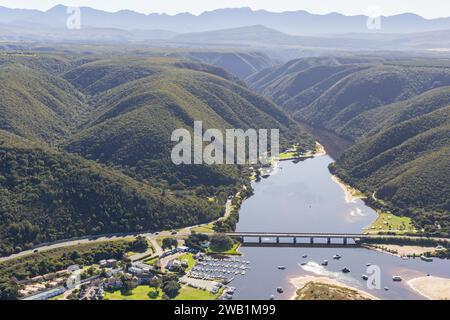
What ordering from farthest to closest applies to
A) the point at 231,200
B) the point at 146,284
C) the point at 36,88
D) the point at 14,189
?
the point at 36,88 → the point at 231,200 → the point at 14,189 → the point at 146,284

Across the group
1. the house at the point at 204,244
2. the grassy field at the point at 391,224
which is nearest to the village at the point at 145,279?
the house at the point at 204,244

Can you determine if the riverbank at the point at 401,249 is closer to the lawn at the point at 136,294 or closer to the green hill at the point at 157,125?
the lawn at the point at 136,294

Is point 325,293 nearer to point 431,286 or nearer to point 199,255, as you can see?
point 431,286

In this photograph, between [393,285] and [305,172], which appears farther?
[305,172]

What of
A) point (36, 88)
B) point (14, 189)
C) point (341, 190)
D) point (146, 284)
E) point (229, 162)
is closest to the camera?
point (146, 284)

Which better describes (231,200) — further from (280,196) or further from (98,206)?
(98,206)

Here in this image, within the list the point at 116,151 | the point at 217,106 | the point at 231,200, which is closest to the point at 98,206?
the point at 231,200
